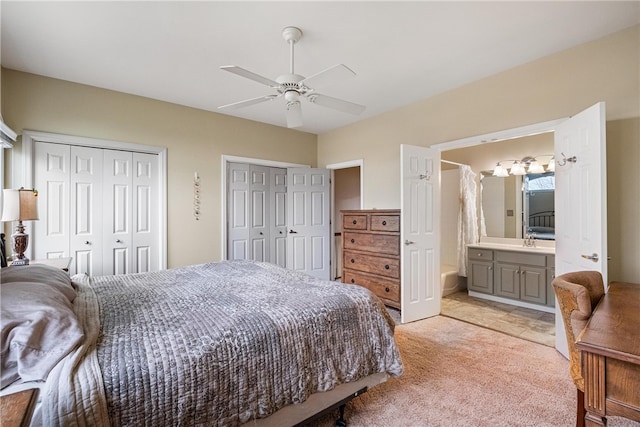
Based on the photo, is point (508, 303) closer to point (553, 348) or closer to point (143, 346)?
point (553, 348)

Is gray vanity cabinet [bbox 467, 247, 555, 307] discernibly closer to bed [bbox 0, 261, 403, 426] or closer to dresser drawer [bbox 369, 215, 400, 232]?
dresser drawer [bbox 369, 215, 400, 232]

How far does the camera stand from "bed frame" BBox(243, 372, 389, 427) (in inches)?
55.4

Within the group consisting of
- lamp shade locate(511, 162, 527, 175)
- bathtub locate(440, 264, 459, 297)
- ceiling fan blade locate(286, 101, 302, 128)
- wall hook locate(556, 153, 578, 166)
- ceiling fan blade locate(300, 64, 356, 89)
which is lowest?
bathtub locate(440, 264, 459, 297)

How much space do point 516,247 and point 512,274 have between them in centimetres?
44

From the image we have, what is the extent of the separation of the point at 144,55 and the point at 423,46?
2531 millimetres

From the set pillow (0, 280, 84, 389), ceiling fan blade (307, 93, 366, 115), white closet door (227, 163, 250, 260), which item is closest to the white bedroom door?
white closet door (227, 163, 250, 260)

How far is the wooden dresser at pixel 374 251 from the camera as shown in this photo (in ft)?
11.9

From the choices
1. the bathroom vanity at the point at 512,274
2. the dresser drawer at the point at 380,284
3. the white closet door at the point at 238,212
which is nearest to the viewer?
the dresser drawer at the point at 380,284

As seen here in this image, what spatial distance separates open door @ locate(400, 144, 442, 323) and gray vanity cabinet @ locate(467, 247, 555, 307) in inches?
47.4

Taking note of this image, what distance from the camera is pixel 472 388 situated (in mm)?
2121

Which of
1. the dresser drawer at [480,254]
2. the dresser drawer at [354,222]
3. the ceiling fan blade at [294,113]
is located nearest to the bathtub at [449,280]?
the dresser drawer at [480,254]

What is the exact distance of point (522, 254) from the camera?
4.02m

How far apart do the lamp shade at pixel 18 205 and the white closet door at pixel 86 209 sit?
881 mm

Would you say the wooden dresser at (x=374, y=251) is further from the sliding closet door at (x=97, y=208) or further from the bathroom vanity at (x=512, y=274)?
the sliding closet door at (x=97, y=208)
